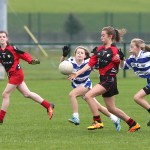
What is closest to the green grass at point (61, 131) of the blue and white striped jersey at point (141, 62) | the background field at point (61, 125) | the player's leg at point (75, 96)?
the background field at point (61, 125)

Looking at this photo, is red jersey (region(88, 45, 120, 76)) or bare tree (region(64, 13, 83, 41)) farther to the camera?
bare tree (region(64, 13, 83, 41))

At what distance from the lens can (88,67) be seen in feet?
39.8

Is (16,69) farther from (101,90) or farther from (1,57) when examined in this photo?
(101,90)

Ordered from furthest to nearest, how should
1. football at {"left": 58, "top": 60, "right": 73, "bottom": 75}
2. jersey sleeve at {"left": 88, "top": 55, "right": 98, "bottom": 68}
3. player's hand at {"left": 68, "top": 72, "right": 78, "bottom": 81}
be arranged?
1. football at {"left": 58, "top": 60, "right": 73, "bottom": 75}
2. jersey sleeve at {"left": 88, "top": 55, "right": 98, "bottom": 68}
3. player's hand at {"left": 68, "top": 72, "right": 78, "bottom": 81}

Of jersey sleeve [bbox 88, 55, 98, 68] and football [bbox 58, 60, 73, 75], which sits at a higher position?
jersey sleeve [bbox 88, 55, 98, 68]

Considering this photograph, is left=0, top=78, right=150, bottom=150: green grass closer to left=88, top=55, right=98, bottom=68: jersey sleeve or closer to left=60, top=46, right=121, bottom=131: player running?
left=60, top=46, right=121, bottom=131: player running

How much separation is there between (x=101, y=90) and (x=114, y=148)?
1955 millimetres

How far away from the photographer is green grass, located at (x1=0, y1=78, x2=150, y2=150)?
10.5m
